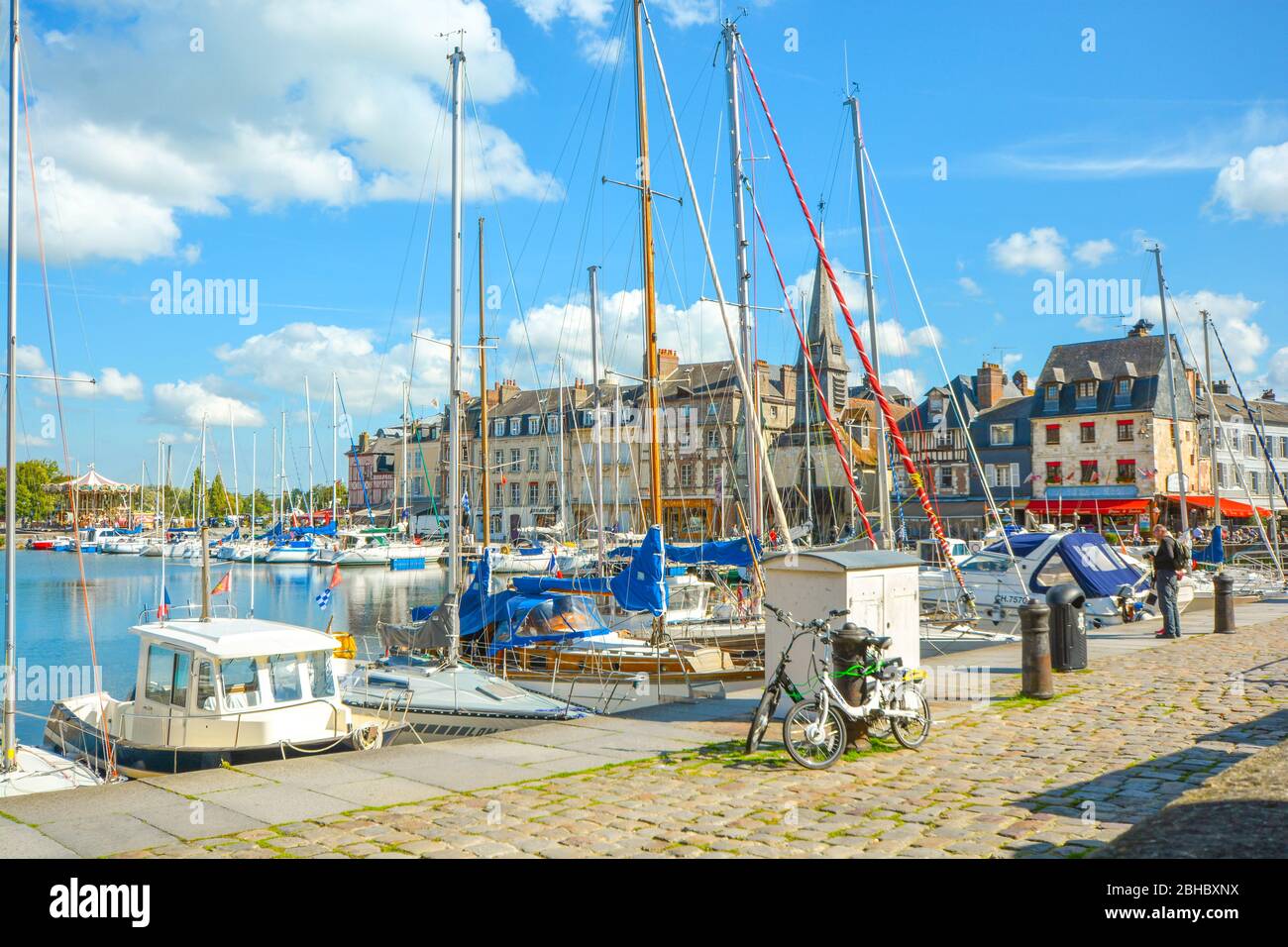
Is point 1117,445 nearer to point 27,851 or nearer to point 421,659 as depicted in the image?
point 421,659

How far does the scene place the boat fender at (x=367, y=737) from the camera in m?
12.3

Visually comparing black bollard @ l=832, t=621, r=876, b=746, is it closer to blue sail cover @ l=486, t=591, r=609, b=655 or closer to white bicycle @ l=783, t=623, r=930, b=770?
white bicycle @ l=783, t=623, r=930, b=770

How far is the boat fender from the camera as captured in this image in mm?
12312

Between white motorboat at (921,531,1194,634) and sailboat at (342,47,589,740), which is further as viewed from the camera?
white motorboat at (921,531,1194,634)

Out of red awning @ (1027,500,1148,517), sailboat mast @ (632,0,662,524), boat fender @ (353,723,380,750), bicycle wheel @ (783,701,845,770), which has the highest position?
sailboat mast @ (632,0,662,524)

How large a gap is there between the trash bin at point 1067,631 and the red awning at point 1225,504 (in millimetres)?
39067

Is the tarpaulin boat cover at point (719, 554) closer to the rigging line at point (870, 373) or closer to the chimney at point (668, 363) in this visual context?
the rigging line at point (870, 373)

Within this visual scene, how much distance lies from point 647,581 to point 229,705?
7876 mm

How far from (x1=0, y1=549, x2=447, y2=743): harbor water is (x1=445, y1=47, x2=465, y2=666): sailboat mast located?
3.82 meters

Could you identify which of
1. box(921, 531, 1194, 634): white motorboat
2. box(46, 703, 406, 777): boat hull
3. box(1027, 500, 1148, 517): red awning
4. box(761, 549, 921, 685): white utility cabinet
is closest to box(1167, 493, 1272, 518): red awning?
box(1027, 500, 1148, 517): red awning

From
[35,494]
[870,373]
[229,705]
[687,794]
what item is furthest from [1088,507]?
[35,494]

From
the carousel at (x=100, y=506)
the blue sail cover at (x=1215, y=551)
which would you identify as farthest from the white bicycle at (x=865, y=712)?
the carousel at (x=100, y=506)

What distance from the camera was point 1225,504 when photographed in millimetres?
48750
